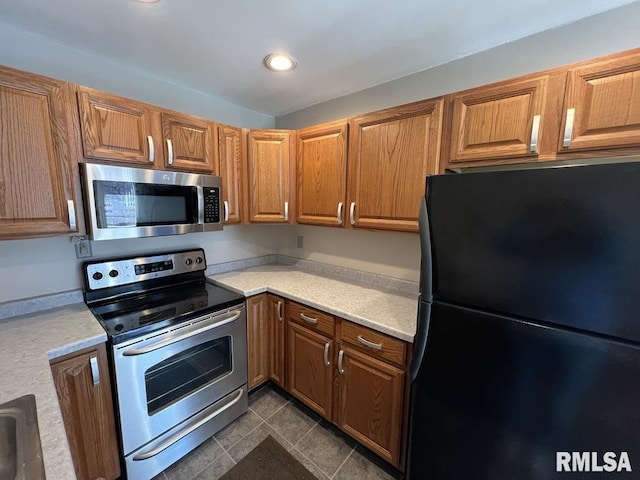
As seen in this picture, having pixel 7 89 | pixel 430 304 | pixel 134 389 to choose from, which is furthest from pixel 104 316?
pixel 430 304

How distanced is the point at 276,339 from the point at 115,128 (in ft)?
5.49

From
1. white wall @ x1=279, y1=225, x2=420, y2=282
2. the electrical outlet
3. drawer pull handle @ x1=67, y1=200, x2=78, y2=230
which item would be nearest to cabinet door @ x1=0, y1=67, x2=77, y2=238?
drawer pull handle @ x1=67, y1=200, x2=78, y2=230

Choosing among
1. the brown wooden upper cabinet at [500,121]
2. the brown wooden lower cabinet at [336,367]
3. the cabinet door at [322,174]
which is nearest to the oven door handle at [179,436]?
the brown wooden lower cabinet at [336,367]

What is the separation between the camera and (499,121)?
4.04ft

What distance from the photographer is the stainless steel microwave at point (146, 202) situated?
4.52 ft

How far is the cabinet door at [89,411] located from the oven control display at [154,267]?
64cm

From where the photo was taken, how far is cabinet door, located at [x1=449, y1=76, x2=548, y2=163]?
1.14 m

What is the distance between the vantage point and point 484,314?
38.2 inches

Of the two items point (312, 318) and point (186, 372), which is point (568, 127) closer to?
point (312, 318)

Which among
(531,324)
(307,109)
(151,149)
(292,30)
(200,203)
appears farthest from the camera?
(307,109)

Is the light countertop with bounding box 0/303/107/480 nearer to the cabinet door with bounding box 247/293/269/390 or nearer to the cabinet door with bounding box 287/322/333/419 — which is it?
the cabinet door with bounding box 247/293/269/390

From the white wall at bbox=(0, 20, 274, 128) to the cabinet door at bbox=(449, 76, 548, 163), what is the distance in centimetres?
181

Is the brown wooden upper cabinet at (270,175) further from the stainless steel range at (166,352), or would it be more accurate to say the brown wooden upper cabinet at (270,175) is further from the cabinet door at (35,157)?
the cabinet door at (35,157)

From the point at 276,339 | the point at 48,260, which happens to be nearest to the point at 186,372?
the point at 276,339
